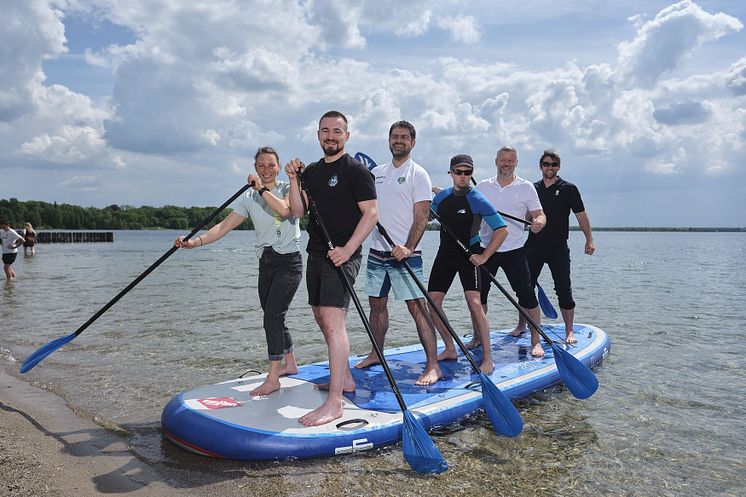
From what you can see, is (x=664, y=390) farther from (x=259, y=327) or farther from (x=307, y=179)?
(x=259, y=327)

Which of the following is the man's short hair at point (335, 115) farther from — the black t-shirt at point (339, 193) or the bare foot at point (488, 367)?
the bare foot at point (488, 367)

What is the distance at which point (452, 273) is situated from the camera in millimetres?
6320

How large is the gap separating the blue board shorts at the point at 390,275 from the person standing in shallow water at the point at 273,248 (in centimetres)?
86

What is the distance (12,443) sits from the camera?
471cm

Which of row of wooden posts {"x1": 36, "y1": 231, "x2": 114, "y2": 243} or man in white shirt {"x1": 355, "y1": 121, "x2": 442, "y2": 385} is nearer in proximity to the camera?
man in white shirt {"x1": 355, "y1": 121, "x2": 442, "y2": 385}

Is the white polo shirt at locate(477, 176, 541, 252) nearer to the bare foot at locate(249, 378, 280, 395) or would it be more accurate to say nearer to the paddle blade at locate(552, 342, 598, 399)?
the paddle blade at locate(552, 342, 598, 399)

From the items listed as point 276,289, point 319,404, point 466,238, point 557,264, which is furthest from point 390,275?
point 557,264

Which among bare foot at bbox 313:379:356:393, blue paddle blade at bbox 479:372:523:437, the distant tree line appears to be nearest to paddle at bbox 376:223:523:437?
blue paddle blade at bbox 479:372:523:437

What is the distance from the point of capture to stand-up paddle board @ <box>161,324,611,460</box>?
4359mm

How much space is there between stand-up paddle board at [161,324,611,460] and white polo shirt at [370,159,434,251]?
4.82ft

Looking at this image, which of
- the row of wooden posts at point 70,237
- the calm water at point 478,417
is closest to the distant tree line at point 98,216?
the row of wooden posts at point 70,237

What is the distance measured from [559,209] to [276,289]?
167 inches

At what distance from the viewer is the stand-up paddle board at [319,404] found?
14.3 feet

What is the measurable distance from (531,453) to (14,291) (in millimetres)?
17280
